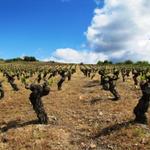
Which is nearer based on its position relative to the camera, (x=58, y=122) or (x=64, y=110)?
(x=58, y=122)

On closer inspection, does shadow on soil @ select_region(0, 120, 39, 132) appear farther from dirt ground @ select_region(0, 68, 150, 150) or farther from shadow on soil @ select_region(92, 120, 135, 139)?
shadow on soil @ select_region(92, 120, 135, 139)

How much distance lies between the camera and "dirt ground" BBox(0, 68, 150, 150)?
24734mm

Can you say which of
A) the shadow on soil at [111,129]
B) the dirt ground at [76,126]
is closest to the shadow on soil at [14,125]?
the dirt ground at [76,126]

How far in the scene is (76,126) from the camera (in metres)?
29.5

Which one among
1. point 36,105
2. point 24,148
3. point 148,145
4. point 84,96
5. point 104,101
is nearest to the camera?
point 148,145

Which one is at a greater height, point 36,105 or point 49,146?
point 36,105

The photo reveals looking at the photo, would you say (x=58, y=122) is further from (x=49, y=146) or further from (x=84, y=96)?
(x=84, y=96)

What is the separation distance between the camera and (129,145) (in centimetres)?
2375

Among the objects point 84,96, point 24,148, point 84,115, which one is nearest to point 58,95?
point 84,96

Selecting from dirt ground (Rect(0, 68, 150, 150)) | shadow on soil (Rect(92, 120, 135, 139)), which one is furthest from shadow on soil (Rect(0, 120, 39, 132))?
shadow on soil (Rect(92, 120, 135, 139))

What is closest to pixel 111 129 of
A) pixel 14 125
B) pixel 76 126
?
pixel 76 126

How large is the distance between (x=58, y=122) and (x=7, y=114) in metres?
6.81

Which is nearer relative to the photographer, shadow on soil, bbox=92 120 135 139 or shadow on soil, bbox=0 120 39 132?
shadow on soil, bbox=92 120 135 139

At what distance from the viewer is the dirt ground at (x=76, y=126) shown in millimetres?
24734
